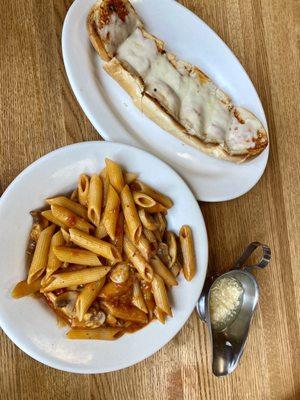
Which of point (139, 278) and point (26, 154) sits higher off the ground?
point (26, 154)

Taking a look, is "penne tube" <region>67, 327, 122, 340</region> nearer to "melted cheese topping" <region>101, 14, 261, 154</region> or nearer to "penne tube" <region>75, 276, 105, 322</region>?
"penne tube" <region>75, 276, 105, 322</region>

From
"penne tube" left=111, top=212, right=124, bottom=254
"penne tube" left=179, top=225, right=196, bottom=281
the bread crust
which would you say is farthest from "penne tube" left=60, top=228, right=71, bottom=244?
the bread crust

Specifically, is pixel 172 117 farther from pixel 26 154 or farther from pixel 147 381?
pixel 147 381

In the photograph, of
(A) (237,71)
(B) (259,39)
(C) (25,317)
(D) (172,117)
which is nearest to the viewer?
(C) (25,317)

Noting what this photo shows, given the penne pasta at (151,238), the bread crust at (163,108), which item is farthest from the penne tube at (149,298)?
the bread crust at (163,108)

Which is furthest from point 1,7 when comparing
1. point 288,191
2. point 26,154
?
point 288,191
